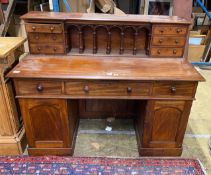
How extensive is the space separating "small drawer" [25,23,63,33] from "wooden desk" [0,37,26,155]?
0.17 m

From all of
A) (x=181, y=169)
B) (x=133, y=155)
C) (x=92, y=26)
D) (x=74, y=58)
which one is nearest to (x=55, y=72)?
(x=74, y=58)

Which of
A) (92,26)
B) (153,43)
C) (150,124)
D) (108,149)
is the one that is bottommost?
(108,149)

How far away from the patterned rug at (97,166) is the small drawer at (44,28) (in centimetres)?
109

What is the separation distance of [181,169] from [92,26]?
1.42 metres

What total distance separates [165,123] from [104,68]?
685mm

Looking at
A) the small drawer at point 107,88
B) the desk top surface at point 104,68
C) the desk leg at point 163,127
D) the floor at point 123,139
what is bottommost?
the floor at point 123,139

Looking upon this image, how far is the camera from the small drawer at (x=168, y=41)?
5.56 ft

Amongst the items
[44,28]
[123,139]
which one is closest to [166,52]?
[123,139]

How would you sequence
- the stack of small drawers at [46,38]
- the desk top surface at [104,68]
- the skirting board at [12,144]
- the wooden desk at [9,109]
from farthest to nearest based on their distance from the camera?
1. the skirting board at [12,144]
2. the stack of small drawers at [46,38]
3. the wooden desk at [9,109]
4. the desk top surface at [104,68]

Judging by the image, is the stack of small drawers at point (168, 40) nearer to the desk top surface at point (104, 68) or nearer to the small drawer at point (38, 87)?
the desk top surface at point (104, 68)

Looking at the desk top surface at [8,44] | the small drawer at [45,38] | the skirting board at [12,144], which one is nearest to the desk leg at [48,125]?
the skirting board at [12,144]

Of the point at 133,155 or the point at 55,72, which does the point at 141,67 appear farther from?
the point at 133,155

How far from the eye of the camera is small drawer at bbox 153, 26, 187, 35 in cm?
166

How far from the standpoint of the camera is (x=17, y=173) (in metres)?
1.63
